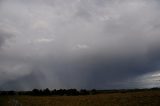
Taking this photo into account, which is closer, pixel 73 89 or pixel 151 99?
pixel 151 99

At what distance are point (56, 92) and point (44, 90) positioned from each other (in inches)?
326

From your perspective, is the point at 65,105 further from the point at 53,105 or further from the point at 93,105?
the point at 93,105

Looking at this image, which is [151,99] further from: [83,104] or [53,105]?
[53,105]

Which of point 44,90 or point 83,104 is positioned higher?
point 44,90

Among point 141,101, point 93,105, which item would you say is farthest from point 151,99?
point 93,105

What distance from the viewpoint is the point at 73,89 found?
18162 centimetres

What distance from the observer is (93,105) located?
71.2m

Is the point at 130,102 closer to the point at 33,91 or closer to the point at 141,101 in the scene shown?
the point at 141,101

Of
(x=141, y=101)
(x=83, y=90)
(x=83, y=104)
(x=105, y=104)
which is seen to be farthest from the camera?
(x=83, y=90)

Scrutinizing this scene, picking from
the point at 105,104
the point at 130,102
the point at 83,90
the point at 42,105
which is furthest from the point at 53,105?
the point at 83,90

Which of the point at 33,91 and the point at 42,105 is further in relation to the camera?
the point at 33,91

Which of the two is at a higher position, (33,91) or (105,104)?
(33,91)

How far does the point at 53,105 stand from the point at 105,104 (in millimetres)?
15452

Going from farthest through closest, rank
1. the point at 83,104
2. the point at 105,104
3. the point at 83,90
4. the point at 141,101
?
the point at 83,90, the point at 83,104, the point at 105,104, the point at 141,101
